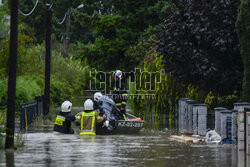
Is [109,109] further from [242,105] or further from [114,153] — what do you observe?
[114,153]

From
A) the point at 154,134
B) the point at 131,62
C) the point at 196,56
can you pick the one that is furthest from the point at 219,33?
the point at 131,62

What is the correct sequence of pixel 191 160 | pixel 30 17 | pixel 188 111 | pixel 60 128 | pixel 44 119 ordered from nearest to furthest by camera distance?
pixel 191 160, pixel 60 128, pixel 188 111, pixel 44 119, pixel 30 17

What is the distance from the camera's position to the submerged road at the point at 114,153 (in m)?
14.2

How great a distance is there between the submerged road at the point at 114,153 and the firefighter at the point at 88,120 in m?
0.57

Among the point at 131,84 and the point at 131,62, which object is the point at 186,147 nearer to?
the point at 131,84

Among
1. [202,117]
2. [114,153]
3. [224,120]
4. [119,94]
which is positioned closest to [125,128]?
[202,117]

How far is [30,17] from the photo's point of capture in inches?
3167

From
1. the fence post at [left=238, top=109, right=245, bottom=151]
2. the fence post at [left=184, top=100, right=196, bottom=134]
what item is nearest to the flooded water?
the fence post at [left=238, top=109, right=245, bottom=151]

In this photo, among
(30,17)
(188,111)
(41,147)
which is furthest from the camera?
(30,17)

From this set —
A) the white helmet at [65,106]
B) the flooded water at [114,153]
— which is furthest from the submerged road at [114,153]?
the white helmet at [65,106]

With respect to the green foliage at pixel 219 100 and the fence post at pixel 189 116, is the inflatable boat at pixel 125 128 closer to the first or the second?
the fence post at pixel 189 116

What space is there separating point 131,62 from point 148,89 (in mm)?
13080

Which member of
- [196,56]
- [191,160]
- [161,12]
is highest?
[161,12]

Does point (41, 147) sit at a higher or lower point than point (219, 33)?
lower
